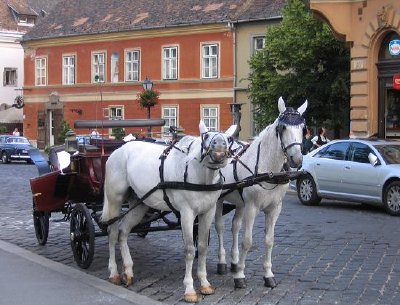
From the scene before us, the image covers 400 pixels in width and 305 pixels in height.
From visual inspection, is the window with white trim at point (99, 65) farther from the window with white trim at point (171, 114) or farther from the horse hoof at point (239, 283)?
the horse hoof at point (239, 283)

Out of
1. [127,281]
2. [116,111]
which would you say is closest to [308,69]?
[116,111]

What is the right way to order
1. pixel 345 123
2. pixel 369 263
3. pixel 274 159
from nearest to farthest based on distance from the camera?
pixel 274 159, pixel 369 263, pixel 345 123

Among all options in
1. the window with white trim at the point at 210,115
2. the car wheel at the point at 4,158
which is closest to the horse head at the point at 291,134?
the car wheel at the point at 4,158

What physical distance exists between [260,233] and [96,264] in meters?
3.45

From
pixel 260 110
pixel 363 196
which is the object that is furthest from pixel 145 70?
pixel 363 196

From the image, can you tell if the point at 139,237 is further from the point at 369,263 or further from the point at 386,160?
the point at 386,160

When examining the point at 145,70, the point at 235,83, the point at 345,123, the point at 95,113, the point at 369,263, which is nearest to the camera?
the point at 369,263

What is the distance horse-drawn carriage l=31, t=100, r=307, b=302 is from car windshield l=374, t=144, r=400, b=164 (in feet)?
23.7

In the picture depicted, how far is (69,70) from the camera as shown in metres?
51.3

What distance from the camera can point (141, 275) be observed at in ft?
30.8

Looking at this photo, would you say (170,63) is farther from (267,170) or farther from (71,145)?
(267,170)

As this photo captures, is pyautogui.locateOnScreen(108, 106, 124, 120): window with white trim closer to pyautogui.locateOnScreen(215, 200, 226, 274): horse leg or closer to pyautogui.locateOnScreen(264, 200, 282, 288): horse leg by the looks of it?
pyautogui.locateOnScreen(215, 200, 226, 274): horse leg

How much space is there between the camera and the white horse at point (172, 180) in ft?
25.9

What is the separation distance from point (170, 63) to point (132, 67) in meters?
3.00
